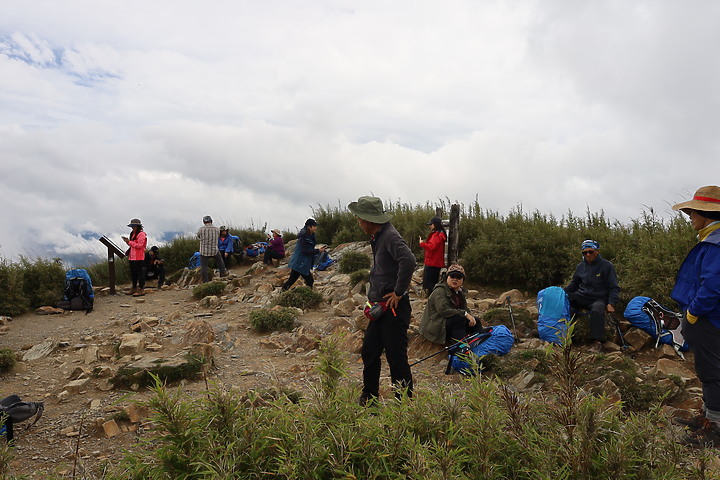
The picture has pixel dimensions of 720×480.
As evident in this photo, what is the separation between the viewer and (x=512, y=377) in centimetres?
614

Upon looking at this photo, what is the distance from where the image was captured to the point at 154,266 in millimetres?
16266

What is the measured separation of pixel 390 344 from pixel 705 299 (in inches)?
103

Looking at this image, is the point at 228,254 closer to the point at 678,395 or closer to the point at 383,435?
the point at 678,395

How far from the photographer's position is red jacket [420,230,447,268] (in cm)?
963

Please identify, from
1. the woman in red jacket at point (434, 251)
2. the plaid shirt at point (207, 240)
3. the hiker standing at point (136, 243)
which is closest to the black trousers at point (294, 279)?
the woman in red jacket at point (434, 251)

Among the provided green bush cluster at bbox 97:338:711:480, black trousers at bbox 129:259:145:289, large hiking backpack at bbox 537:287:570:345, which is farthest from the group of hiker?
black trousers at bbox 129:259:145:289

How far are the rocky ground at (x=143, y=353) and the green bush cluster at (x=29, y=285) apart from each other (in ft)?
1.65

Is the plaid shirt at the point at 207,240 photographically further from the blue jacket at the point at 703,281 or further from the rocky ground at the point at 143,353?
the blue jacket at the point at 703,281

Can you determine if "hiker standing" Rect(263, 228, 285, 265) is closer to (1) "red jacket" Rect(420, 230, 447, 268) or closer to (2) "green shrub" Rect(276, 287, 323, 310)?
(2) "green shrub" Rect(276, 287, 323, 310)

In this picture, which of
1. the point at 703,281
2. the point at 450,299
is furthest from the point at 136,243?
the point at 703,281

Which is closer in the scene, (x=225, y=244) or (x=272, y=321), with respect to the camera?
(x=272, y=321)

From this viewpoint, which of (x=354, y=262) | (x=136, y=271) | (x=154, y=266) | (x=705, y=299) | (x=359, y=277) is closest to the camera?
(x=705, y=299)

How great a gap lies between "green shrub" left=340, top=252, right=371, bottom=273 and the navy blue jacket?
7268 millimetres

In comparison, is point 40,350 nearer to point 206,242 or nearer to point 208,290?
point 208,290
